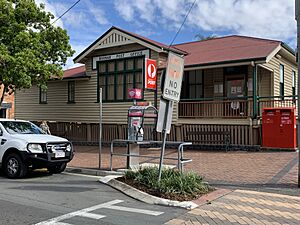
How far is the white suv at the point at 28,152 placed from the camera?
9539 millimetres

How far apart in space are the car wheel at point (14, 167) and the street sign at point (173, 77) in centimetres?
461

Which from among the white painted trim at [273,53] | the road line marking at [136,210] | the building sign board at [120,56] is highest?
the building sign board at [120,56]

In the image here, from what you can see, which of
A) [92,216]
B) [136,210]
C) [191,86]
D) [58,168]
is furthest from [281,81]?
[92,216]

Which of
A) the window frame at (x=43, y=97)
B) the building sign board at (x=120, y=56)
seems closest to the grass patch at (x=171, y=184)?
the building sign board at (x=120, y=56)

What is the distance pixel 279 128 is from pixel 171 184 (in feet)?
25.7

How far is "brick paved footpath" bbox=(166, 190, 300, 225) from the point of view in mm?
5734

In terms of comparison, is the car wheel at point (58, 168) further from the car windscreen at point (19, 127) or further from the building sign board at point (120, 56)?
the building sign board at point (120, 56)

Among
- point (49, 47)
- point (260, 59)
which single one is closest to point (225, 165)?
point (260, 59)

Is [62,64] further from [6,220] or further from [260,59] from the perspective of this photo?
[6,220]

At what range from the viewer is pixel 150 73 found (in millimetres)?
16625

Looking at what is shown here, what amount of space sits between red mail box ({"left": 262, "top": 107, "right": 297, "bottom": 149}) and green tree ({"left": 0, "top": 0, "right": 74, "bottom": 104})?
10284 mm

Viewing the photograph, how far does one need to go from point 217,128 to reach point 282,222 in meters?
10.6

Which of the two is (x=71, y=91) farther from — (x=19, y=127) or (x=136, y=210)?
(x=136, y=210)

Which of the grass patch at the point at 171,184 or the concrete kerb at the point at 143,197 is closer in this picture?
the concrete kerb at the point at 143,197
